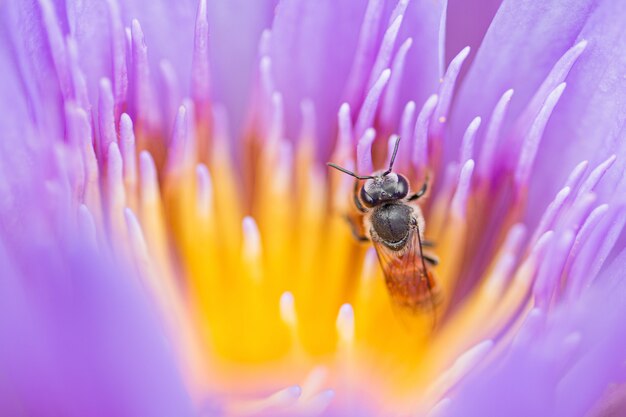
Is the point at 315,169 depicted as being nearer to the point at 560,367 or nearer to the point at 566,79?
the point at 566,79

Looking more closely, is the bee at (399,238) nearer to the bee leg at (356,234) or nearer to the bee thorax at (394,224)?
the bee thorax at (394,224)

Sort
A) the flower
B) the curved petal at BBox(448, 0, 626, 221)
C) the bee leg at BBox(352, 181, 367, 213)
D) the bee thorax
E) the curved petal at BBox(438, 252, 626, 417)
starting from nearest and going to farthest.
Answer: the curved petal at BBox(438, 252, 626, 417), the flower, the curved petal at BBox(448, 0, 626, 221), the bee thorax, the bee leg at BBox(352, 181, 367, 213)

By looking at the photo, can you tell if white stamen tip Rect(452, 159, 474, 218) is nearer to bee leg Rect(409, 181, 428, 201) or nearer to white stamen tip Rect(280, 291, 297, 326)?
bee leg Rect(409, 181, 428, 201)

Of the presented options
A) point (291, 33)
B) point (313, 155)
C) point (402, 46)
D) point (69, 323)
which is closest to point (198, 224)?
point (313, 155)

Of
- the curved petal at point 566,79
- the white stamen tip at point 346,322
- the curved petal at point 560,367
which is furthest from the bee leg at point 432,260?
the curved petal at point 560,367

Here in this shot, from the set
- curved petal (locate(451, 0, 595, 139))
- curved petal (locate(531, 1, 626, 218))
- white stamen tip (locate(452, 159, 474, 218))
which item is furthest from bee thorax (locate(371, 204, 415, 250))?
curved petal (locate(531, 1, 626, 218))

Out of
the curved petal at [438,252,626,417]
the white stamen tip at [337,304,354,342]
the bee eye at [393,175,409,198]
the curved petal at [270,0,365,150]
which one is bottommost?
the curved petal at [438,252,626,417]
